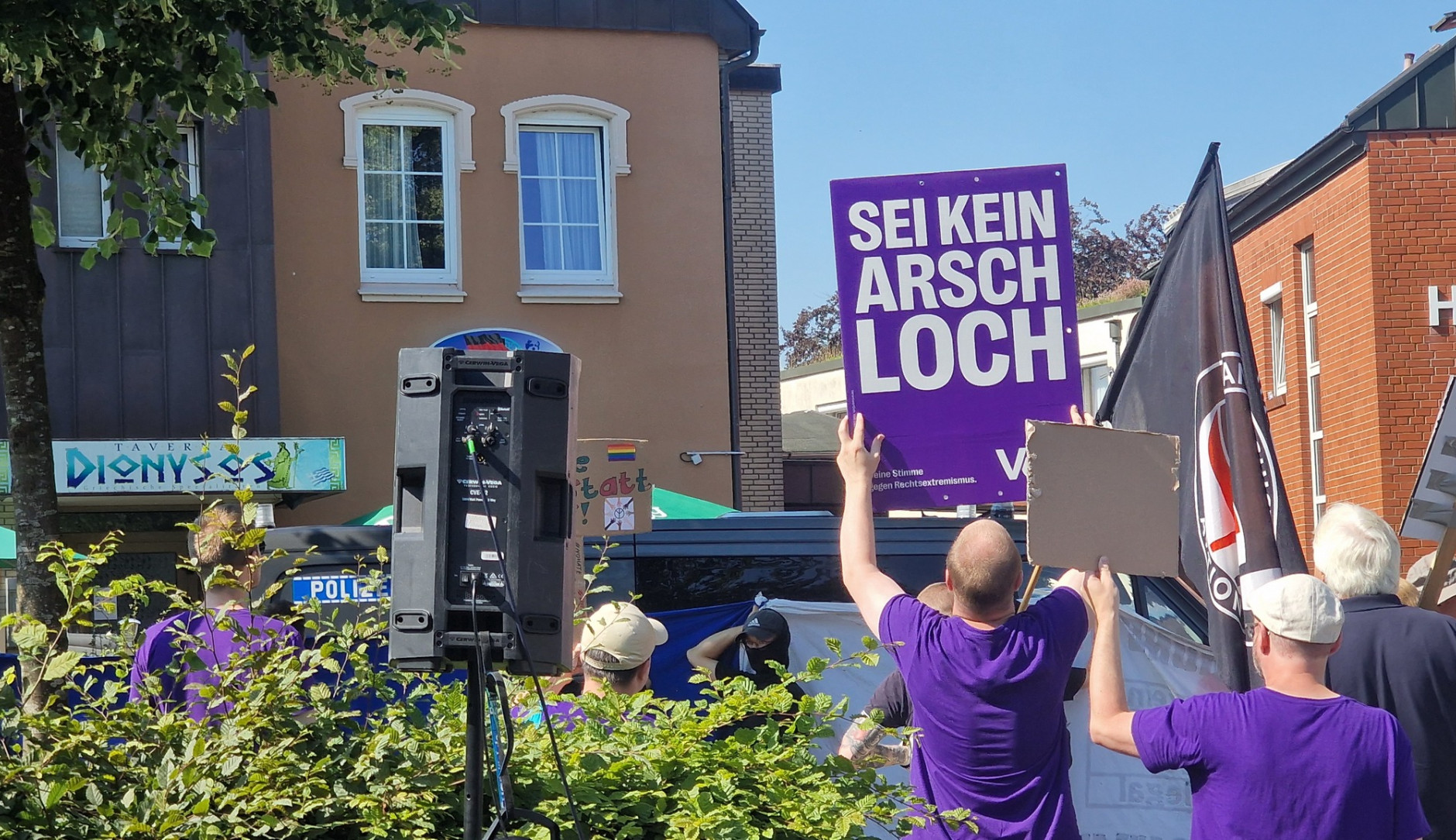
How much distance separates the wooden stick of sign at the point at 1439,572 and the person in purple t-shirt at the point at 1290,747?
1847mm

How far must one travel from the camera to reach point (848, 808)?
303cm

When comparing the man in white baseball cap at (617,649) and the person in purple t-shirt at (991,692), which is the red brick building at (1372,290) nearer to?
the person in purple t-shirt at (991,692)

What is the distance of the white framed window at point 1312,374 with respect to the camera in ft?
61.9

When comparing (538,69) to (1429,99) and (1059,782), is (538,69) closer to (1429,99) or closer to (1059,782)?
(1429,99)

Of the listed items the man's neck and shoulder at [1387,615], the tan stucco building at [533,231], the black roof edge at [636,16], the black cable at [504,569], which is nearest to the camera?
the black cable at [504,569]

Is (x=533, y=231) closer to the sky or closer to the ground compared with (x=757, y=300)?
closer to the sky

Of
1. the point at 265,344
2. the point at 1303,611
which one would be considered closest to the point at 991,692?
the point at 1303,611

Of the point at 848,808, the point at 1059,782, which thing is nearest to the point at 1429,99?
the point at 1059,782

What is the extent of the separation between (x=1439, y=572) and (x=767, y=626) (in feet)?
10.5

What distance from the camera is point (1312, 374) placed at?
19109mm

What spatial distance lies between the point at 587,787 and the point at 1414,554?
52.6ft

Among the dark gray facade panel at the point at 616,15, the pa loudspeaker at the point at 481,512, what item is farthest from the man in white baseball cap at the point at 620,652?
the dark gray facade panel at the point at 616,15

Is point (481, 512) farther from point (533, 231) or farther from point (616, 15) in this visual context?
point (616, 15)

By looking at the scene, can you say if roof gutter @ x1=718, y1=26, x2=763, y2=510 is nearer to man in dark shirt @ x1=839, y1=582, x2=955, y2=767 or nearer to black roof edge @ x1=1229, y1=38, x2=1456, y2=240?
black roof edge @ x1=1229, y1=38, x2=1456, y2=240
